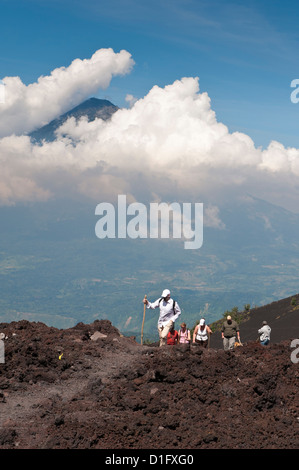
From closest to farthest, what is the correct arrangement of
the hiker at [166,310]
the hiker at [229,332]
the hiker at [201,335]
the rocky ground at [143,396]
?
the rocky ground at [143,396] < the hiker at [166,310] < the hiker at [201,335] < the hiker at [229,332]

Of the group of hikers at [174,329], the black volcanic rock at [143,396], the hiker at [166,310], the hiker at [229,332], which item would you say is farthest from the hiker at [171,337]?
the hiker at [229,332]

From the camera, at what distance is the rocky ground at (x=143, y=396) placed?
12703 mm

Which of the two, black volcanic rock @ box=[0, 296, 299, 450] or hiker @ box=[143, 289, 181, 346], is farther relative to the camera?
hiker @ box=[143, 289, 181, 346]

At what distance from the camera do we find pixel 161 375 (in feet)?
54.4

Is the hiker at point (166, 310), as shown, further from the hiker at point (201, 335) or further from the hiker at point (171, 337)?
the hiker at point (201, 335)

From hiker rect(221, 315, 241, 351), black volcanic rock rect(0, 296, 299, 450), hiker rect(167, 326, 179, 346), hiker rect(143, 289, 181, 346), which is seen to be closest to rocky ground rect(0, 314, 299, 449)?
black volcanic rock rect(0, 296, 299, 450)

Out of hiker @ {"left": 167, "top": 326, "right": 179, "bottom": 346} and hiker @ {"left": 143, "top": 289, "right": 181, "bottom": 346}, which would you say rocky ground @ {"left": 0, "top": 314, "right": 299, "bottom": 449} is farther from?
hiker @ {"left": 143, "top": 289, "right": 181, "bottom": 346}

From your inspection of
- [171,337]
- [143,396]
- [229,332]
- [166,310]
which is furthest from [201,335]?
[143,396]

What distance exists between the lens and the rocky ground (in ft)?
41.7

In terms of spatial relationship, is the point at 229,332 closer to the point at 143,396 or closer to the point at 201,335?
the point at 201,335

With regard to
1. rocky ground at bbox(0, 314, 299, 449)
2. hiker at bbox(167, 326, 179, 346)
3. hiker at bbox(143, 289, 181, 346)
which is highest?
hiker at bbox(143, 289, 181, 346)

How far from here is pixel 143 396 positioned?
15.0m
